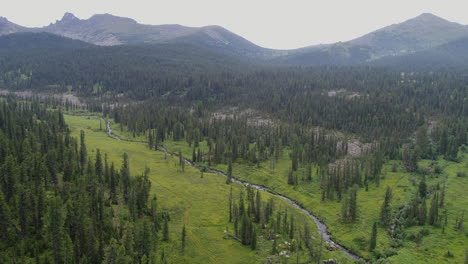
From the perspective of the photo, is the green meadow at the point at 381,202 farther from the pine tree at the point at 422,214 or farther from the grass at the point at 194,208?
the grass at the point at 194,208

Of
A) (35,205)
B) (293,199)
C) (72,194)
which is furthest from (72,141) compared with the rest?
(293,199)

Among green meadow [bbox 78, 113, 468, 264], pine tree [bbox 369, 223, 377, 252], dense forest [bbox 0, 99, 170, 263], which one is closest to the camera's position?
dense forest [bbox 0, 99, 170, 263]

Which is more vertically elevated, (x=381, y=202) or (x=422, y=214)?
(x=422, y=214)

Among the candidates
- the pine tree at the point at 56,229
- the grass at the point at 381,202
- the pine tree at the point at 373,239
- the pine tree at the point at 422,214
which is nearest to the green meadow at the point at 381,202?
the grass at the point at 381,202

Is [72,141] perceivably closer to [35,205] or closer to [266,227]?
[35,205]

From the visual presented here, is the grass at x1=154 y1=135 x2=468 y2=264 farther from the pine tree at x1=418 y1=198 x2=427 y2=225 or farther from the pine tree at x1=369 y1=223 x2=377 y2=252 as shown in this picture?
the pine tree at x1=418 y1=198 x2=427 y2=225

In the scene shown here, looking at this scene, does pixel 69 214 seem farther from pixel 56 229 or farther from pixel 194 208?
pixel 194 208

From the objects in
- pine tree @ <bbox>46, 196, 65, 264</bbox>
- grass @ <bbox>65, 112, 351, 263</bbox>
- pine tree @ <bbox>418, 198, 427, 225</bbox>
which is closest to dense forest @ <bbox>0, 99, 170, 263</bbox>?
pine tree @ <bbox>46, 196, 65, 264</bbox>

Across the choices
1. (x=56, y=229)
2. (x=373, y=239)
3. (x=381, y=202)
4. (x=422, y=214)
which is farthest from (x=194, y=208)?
(x=422, y=214)
